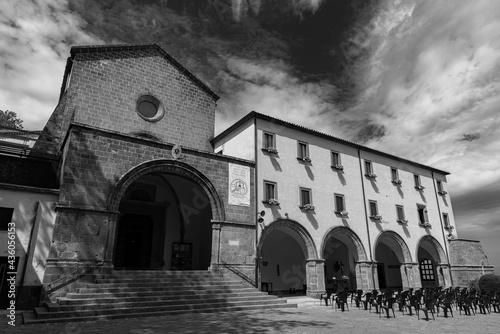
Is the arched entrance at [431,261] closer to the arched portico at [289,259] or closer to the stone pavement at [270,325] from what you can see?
the arched portico at [289,259]

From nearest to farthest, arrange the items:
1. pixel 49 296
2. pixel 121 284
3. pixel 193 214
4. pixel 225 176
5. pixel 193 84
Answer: pixel 49 296 → pixel 121 284 → pixel 225 176 → pixel 193 214 → pixel 193 84

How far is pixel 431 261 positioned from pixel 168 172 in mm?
23090

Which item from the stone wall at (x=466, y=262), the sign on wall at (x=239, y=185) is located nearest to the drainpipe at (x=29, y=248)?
the sign on wall at (x=239, y=185)

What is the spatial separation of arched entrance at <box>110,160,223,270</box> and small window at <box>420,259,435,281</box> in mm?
19403

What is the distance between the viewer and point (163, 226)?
17.7m

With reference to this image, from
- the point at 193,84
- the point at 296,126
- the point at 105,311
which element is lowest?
the point at 105,311

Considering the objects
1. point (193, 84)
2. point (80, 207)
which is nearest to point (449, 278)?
point (193, 84)

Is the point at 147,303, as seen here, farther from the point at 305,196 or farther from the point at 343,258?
the point at 343,258

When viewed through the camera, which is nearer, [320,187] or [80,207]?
[80,207]

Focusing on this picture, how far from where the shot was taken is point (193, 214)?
1855cm

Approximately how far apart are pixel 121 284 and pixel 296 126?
12.5m

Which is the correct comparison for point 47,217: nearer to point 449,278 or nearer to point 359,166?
point 359,166

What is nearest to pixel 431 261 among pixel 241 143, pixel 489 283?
pixel 489 283

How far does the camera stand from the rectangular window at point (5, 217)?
11.2 m
